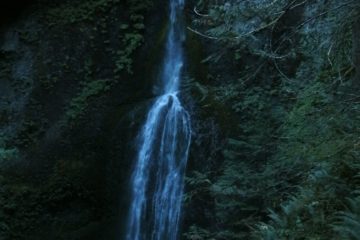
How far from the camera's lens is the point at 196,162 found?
9.21m

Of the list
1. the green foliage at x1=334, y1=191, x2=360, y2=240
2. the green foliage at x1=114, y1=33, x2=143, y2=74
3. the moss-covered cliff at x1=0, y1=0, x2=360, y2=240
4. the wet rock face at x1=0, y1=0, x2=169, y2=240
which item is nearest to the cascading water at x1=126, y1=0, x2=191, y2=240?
the moss-covered cliff at x1=0, y1=0, x2=360, y2=240

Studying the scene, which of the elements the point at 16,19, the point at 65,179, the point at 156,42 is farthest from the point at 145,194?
the point at 16,19

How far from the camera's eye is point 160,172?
9.50 meters

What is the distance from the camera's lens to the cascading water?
908cm

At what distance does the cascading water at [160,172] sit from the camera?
29.8ft

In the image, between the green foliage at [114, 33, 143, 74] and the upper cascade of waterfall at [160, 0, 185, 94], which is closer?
the upper cascade of waterfall at [160, 0, 185, 94]

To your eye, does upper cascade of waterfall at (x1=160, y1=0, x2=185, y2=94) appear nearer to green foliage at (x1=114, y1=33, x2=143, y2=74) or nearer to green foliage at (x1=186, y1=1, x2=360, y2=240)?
green foliage at (x1=114, y1=33, x2=143, y2=74)

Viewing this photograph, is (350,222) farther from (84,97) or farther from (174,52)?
(84,97)

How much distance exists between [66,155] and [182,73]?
117 inches

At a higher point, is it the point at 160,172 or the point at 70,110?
the point at 70,110

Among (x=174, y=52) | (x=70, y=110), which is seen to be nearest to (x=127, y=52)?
(x=174, y=52)

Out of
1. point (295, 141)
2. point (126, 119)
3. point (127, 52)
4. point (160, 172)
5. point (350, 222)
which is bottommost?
point (350, 222)

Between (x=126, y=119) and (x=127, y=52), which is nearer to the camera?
(x=126, y=119)

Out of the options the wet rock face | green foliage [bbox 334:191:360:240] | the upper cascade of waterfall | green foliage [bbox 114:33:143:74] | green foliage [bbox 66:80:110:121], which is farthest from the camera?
green foliage [bbox 114:33:143:74]
